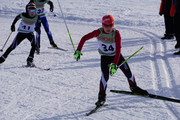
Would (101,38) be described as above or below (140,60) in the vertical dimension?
above

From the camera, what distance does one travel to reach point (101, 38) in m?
4.33

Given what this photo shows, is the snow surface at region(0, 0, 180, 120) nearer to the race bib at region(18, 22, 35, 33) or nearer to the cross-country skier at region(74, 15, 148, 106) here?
the cross-country skier at region(74, 15, 148, 106)

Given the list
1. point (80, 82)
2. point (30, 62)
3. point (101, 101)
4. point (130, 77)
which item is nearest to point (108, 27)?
point (130, 77)

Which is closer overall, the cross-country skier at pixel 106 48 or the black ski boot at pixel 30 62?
the cross-country skier at pixel 106 48

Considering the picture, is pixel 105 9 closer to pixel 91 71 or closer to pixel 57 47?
pixel 57 47

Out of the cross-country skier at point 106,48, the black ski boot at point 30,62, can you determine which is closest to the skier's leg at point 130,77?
the cross-country skier at point 106,48

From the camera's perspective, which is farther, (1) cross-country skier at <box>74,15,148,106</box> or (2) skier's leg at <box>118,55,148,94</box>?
(2) skier's leg at <box>118,55,148,94</box>

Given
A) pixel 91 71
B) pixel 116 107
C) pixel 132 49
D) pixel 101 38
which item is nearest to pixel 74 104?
pixel 116 107

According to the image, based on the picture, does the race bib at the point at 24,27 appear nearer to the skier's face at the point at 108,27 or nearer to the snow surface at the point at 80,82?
the snow surface at the point at 80,82

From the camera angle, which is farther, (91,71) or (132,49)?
(132,49)

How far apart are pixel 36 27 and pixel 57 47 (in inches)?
67.5

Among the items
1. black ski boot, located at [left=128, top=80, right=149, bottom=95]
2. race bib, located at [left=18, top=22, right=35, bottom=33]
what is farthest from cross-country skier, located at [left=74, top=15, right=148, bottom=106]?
race bib, located at [left=18, top=22, right=35, bottom=33]

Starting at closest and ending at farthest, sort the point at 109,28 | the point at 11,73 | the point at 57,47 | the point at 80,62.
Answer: the point at 109,28 → the point at 11,73 → the point at 80,62 → the point at 57,47

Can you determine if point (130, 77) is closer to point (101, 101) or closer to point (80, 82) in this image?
point (101, 101)
